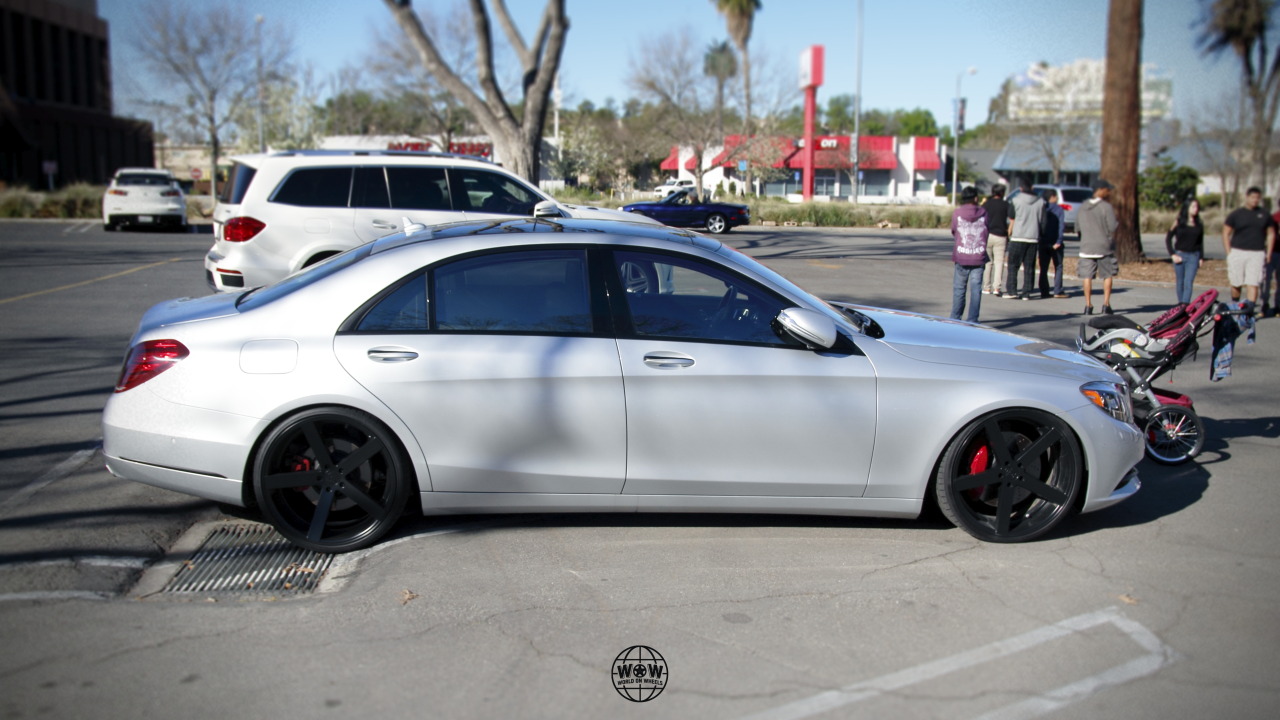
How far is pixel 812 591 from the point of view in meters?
4.42

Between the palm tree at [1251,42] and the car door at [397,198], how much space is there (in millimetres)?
41915

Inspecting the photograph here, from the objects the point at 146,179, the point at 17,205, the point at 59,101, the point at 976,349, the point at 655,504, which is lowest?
the point at 655,504

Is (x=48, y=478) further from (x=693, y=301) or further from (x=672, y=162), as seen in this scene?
(x=672, y=162)

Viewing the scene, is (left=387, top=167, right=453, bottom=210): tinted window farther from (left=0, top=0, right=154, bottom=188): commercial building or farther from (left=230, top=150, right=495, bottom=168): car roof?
(left=0, top=0, right=154, bottom=188): commercial building

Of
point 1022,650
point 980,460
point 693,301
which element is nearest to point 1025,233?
point 980,460

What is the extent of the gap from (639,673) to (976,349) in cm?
252

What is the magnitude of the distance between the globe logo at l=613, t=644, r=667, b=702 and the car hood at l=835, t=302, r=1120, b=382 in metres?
2.05

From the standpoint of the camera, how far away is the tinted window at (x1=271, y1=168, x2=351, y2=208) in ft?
35.1

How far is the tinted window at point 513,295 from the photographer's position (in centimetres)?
486

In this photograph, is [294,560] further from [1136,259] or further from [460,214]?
[1136,259]

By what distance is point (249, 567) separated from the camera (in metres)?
4.65

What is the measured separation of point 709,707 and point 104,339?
899 centimetres

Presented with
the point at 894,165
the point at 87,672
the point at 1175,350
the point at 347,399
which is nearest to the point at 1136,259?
the point at 1175,350

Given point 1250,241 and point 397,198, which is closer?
point 397,198
